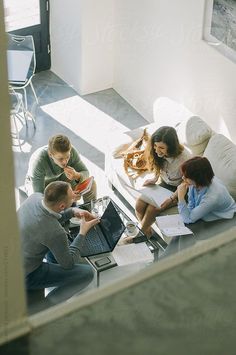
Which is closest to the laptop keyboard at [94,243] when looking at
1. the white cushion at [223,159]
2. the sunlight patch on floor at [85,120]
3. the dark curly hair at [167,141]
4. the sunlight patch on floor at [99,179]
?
the dark curly hair at [167,141]

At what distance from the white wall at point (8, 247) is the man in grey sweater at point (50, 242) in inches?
84.8

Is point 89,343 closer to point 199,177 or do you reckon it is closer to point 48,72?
point 199,177

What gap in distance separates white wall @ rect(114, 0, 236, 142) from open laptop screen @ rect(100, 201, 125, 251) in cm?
127

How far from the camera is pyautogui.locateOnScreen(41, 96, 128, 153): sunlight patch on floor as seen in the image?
522 cm

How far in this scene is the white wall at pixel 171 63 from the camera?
14.9ft

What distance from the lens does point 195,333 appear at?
881 mm

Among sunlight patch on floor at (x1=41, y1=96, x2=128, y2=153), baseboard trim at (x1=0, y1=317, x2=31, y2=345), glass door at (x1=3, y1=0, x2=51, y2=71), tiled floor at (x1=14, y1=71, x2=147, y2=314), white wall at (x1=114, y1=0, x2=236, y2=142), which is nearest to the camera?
baseboard trim at (x1=0, y1=317, x2=31, y2=345)

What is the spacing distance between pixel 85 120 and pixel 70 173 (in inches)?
63.1

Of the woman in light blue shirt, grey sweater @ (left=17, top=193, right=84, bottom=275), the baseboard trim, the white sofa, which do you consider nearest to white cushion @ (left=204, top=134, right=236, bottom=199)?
the white sofa

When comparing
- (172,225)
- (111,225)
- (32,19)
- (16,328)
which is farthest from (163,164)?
(16,328)

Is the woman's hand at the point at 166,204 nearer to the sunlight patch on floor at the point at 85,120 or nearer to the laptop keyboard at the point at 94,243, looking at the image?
the laptop keyboard at the point at 94,243

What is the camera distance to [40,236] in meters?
3.06

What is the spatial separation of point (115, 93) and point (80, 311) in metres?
5.07

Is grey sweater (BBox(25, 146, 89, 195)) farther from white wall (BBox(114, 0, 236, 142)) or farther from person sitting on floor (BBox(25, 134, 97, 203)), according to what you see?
white wall (BBox(114, 0, 236, 142))
